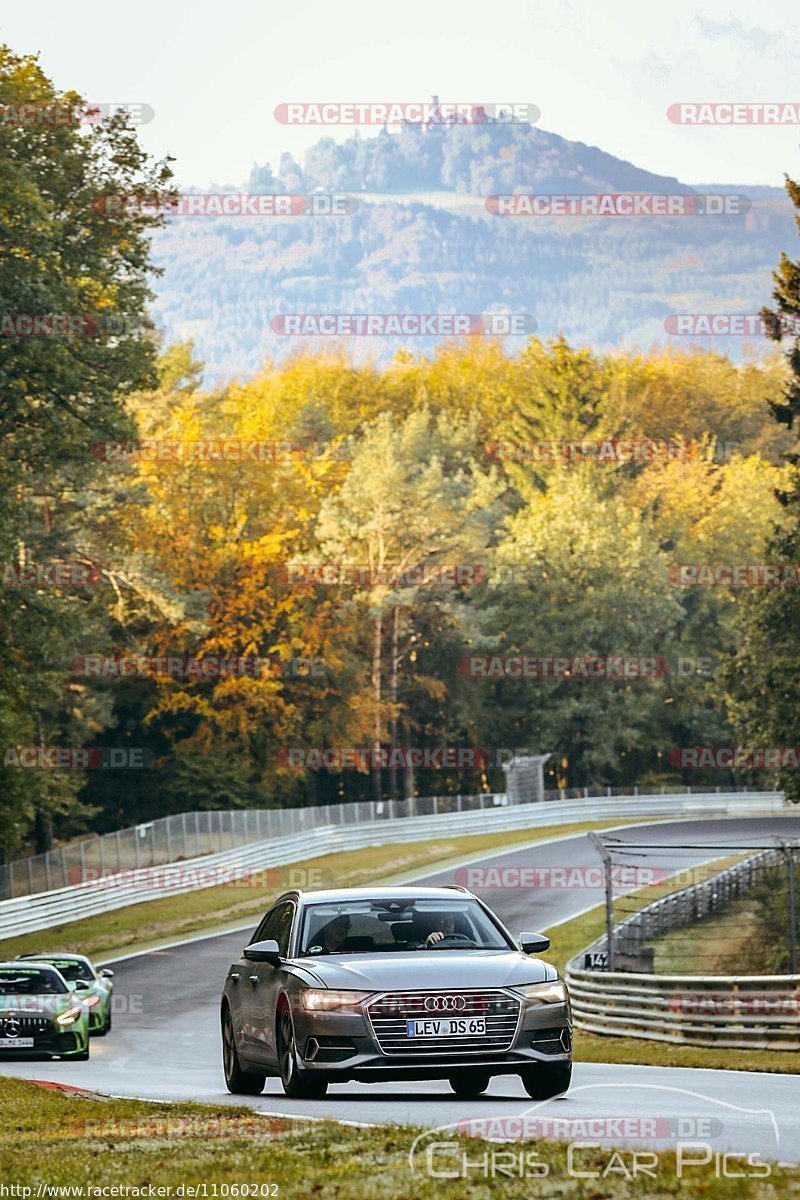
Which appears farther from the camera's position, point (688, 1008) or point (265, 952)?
point (688, 1008)

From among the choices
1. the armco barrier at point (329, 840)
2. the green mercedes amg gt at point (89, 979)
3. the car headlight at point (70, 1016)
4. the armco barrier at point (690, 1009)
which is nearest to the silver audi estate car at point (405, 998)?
the armco barrier at point (690, 1009)

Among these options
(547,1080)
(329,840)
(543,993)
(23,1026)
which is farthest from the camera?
(329,840)

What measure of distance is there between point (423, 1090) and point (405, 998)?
3.77m

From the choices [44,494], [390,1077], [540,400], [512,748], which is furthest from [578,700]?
[390,1077]

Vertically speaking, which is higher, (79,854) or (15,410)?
(15,410)

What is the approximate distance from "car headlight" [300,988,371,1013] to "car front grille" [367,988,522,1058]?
0.37ft

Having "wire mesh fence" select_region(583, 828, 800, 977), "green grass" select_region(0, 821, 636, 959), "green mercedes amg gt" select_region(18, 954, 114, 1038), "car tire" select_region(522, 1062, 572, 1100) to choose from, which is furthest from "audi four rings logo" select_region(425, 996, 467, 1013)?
"green grass" select_region(0, 821, 636, 959)

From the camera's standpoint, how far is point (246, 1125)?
41.1ft

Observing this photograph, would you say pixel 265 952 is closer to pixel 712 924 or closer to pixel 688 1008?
pixel 688 1008

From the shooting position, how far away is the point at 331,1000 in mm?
13852

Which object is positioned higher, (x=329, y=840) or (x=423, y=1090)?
(x=423, y=1090)

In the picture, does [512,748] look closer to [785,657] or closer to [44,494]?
[44,494]

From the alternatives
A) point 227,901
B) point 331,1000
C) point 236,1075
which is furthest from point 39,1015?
point 227,901

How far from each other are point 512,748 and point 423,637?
9017 mm
